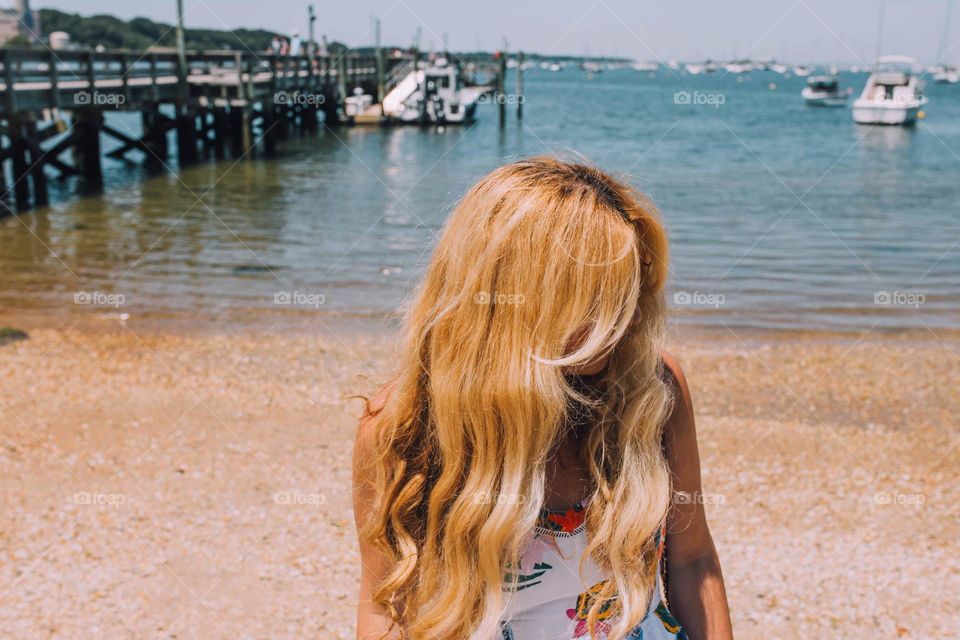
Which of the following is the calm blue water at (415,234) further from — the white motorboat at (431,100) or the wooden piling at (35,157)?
the white motorboat at (431,100)

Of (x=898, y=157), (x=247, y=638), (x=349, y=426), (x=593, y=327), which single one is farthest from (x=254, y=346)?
(x=898, y=157)

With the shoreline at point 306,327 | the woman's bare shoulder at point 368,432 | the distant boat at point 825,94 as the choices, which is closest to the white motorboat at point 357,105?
the shoreline at point 306,327

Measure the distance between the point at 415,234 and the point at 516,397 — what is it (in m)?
15.1

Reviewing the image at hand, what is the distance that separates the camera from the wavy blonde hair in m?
1.61

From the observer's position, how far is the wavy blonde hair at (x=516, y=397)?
161 cm

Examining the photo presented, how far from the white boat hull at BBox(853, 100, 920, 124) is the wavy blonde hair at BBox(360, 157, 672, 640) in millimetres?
46966

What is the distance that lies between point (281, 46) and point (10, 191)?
19547 mm

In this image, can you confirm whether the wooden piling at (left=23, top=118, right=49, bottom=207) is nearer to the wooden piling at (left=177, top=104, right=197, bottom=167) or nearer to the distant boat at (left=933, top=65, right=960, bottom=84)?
the wooden piling at (left=177, top=104, right=197, bottom=167)

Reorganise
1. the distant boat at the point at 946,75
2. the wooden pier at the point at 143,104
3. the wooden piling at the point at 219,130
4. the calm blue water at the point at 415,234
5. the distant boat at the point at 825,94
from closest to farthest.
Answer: the calm blue water at the point at 415,234 → the wooden pier at the point at 143,104 → the wooden piling at the point at 219,130 → the distant boat at the point at 825,94 → the distant boat at the point at 946,75

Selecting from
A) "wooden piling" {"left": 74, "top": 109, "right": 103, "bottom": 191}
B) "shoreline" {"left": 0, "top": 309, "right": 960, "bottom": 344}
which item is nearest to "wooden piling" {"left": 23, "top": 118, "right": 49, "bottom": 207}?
"wooden piling" {"left": 74, "top": 109, "right": 103, "bottom": 191}

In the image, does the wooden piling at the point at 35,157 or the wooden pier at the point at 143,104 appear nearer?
the wooden pier at the point at 143,104

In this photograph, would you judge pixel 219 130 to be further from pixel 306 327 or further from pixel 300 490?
pixel 300 490

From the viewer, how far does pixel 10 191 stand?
65.0 ft

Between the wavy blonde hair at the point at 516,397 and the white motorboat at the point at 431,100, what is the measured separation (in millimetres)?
41039
